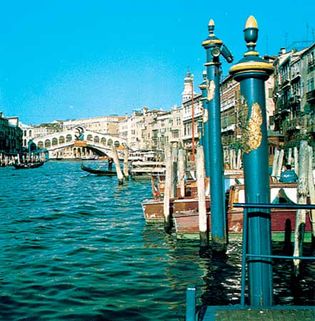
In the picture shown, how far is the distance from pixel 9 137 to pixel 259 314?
4194 inches

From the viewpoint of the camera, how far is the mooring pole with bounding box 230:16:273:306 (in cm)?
373

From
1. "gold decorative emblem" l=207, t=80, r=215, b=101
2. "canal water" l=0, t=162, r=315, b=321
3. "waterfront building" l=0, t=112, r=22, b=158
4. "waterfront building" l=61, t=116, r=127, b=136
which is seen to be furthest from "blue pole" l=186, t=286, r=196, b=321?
"waterfront building" l=61, t=116, r=127, b=136

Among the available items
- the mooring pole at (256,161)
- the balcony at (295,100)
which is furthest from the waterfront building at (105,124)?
the mooring pole at (256,161)

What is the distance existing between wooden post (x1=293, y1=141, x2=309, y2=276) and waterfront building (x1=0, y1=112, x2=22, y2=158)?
85559 mm

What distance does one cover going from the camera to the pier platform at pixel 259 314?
10.6 feet

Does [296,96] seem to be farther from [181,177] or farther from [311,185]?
[311,185]

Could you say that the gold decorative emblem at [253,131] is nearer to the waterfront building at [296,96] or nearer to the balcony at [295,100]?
the waterfront building at [296,96]

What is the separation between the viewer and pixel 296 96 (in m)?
35.3

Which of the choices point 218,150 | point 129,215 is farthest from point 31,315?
point 129,215

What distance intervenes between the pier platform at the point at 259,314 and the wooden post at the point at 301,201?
178 inches

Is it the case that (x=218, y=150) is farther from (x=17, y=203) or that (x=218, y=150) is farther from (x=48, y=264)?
(x=17, y=203)

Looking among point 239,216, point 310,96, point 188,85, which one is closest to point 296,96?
point 310,96

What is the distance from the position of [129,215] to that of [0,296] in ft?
31.2

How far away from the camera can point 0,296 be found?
7.09 metres
